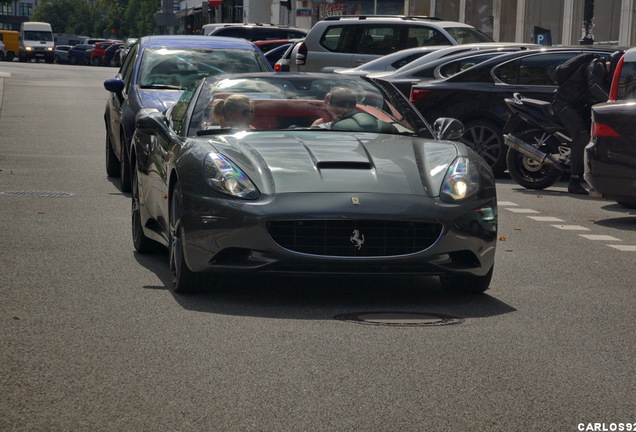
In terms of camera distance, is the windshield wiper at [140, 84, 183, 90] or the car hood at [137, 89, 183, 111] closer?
the car hood at [137, 89, 183, 111]

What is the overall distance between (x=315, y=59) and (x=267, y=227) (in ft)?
59.9

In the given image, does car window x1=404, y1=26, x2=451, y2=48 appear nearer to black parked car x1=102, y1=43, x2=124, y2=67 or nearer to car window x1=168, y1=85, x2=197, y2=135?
car window x1=168, y1=85, x2=197, y2=135

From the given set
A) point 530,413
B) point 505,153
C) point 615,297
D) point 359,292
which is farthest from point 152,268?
point 505,153

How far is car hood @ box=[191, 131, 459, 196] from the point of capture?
738cm

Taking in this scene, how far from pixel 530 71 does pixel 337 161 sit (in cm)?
974

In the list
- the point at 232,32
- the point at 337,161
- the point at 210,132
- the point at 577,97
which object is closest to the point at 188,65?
the point at 577,97

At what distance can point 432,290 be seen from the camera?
7.97 metres

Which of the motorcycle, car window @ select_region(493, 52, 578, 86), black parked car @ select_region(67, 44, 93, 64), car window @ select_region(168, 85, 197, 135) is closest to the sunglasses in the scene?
car window @ select_region(168, 85, 197, 135)

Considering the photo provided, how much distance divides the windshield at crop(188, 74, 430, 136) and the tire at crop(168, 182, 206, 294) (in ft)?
2.36

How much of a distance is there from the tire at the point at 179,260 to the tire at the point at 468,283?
4.93 feet

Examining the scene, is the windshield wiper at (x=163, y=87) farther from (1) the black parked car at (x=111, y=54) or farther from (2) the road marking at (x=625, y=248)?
(1) the black parked car at (x=111, y=54)

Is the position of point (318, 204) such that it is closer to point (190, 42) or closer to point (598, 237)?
point (598, 237)

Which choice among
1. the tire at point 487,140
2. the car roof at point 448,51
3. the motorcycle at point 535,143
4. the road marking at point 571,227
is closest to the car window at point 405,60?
the car roof at point 448,51

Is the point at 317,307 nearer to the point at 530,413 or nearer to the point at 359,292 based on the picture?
the point at 359,292
